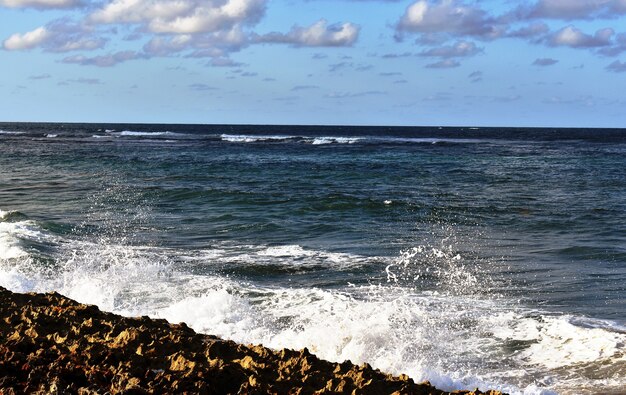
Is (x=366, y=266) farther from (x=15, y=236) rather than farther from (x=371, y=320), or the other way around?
(x=15, y=236)

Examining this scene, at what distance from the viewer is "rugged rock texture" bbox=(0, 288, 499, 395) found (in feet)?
16.4

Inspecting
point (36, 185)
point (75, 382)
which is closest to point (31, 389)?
point (75, 382)

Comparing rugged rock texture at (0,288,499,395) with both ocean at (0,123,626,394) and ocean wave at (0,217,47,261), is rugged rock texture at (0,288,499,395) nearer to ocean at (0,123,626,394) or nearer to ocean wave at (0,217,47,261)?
ocean at (0,123,626,394)

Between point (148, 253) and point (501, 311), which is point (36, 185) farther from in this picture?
point (501, 311)

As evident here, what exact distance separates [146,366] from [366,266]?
7.63 m

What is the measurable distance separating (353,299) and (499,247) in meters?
5.71

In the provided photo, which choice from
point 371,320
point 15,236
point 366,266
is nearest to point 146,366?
point 371,320


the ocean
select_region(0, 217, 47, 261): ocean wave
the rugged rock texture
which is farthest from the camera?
select_region(0, 217, 47, 261): ocean wave

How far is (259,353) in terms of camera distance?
20.4 feet

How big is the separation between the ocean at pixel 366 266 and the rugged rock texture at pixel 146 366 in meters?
1.46

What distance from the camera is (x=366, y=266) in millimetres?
12695

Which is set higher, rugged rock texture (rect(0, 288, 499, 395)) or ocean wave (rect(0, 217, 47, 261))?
rugged rock texture (rect(0, 288, 499, 395))

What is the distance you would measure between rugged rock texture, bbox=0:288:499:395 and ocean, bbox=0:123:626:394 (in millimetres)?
1464

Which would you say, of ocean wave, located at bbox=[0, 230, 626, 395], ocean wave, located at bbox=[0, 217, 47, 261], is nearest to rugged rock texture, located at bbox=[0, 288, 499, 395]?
ocean wave, located at bbox=[0, 230, 626, 395]
